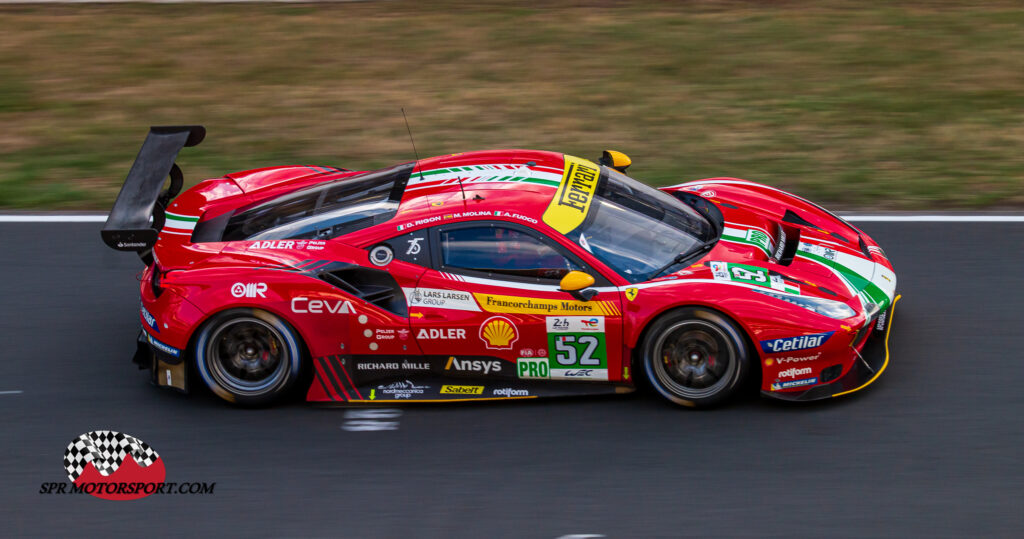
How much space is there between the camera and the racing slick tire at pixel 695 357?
17.3 ft

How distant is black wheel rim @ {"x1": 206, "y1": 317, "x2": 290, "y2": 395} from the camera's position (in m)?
5.57

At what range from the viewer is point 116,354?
6.39 metres

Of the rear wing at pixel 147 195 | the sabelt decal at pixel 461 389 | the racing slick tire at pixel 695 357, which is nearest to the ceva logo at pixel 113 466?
the rear wing at pixel 147 195

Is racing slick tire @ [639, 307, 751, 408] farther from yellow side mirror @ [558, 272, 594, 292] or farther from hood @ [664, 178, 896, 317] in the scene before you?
yellow side mirror @ [558, 272, 594, 292]

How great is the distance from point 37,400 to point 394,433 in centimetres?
213

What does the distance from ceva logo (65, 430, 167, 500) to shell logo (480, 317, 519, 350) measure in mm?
1738

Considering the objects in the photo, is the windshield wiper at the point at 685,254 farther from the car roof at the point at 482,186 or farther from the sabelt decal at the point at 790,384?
the sabelt decal at the point at 790,384

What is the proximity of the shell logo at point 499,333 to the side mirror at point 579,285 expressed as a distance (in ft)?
1.10

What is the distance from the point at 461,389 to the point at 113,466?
180 centimetres

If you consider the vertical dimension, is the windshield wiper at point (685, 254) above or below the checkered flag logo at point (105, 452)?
above

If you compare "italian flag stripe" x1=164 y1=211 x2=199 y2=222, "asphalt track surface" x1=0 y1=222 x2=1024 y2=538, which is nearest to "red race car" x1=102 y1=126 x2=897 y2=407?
"asphalt track surface" x1=0 y1=222 x2=1024 y2=538

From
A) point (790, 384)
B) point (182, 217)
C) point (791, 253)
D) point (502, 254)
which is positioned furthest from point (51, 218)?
point (790, 384)

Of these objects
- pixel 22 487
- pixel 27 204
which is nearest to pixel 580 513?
pixel 22 487

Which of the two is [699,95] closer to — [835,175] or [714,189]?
[835,175]
